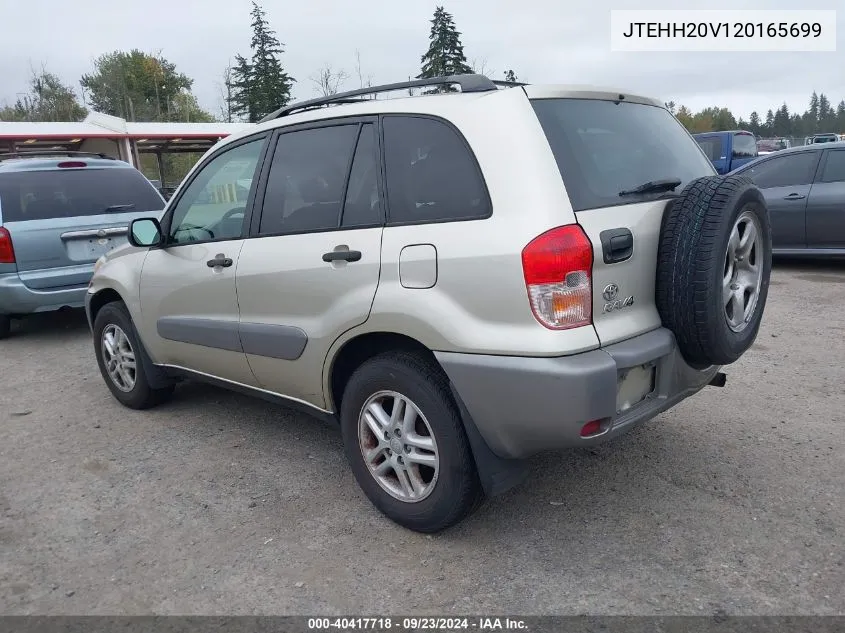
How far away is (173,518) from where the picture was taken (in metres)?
3.22

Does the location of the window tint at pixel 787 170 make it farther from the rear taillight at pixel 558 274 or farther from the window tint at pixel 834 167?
the rear taillight at pixel 558 274

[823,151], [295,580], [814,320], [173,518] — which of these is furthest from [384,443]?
[823,151]

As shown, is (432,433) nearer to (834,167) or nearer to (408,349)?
(408,349)

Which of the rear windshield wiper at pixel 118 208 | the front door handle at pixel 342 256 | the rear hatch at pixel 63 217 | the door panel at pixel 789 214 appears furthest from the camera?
the door panel at pixel 789 214

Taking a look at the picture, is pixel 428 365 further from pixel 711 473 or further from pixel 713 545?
pixel 711 473

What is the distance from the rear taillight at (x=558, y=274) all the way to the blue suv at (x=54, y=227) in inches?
212

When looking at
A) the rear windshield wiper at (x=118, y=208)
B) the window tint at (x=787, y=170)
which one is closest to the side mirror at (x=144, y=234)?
the rear windshield wiper at (x=118, y=208)

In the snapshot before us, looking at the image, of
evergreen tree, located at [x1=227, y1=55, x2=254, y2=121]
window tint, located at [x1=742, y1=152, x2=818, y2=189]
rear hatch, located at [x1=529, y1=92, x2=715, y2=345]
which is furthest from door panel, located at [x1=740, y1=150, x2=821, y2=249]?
evergreen tree, located at [x1=227, y1=55, x2=254, y2=121]

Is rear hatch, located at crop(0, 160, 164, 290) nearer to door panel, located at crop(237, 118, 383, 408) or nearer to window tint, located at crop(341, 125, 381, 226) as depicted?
door panel, located at crop(237, 118, 383, 408)

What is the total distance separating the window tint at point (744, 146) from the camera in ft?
55.1

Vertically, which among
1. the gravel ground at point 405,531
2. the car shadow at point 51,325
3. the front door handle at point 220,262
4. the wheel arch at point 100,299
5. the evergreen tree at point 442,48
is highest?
the evergreen tree at point 442,48

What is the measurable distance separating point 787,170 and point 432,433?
768 centimetres

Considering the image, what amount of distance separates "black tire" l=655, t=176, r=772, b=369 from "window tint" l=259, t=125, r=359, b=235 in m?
1.44

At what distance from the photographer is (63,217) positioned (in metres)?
6.47
